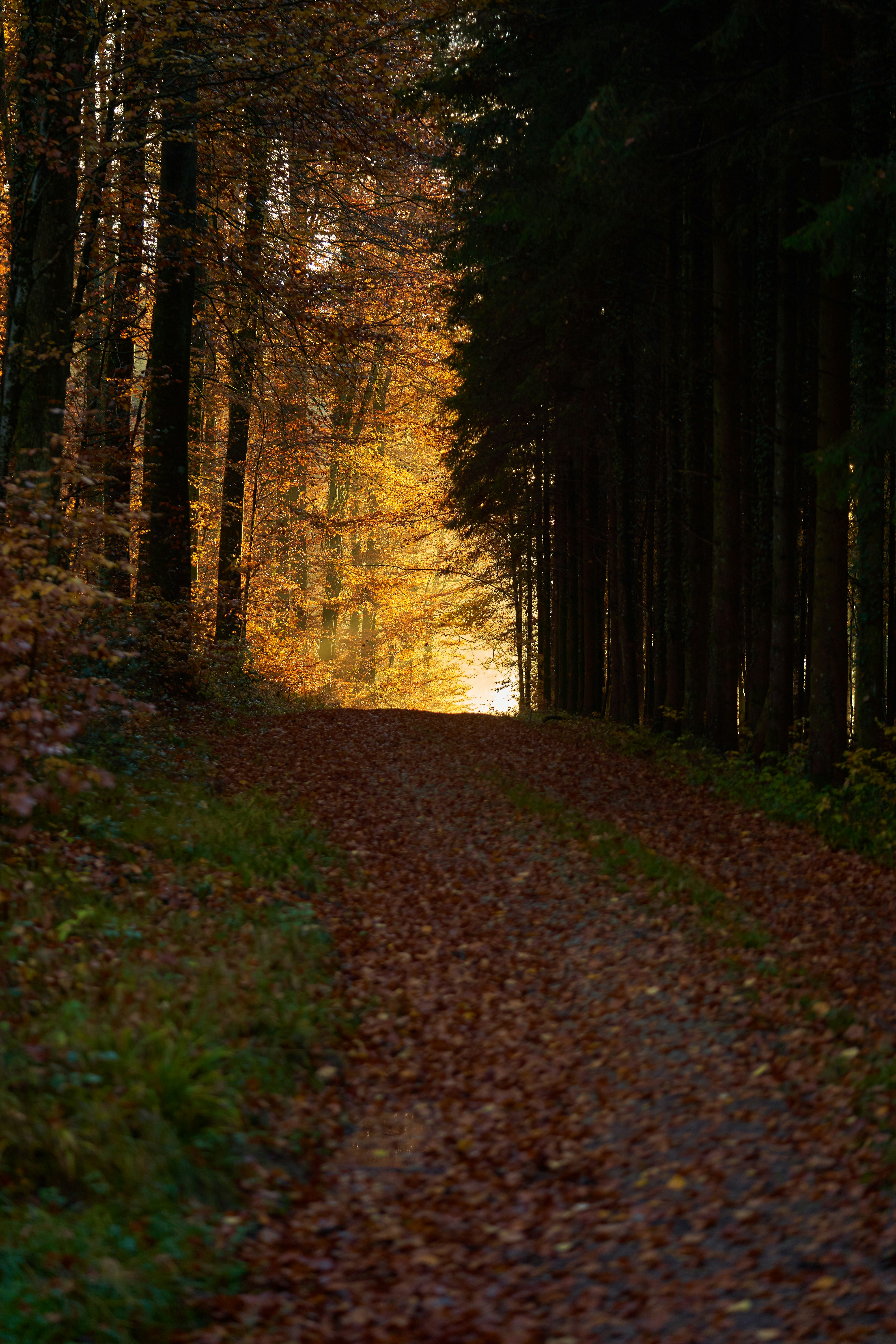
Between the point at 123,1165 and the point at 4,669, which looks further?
the point at 4,669

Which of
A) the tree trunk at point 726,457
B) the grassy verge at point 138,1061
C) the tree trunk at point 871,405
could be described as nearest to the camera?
the grassy verge at point 138,1061

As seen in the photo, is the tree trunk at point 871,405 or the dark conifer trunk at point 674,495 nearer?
the tree trunk at point 871,405

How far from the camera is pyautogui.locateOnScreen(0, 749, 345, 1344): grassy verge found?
3.51 m

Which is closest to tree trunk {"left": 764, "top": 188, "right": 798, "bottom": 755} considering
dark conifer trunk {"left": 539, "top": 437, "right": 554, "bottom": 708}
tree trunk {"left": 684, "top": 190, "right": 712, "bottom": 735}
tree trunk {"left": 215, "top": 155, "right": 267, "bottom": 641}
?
tree trunk {"left": 684, "top": 190, "right": 712, "bottom": 735}

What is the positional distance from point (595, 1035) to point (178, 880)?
3.19 metres

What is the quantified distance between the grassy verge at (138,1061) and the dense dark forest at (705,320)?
6.65 m

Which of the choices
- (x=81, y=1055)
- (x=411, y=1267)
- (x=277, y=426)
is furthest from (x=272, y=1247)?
(x=277, y=426)

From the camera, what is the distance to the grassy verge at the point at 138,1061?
3508 millimetres

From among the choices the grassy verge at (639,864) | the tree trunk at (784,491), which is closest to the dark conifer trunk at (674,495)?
the tree trunk at (784,491)

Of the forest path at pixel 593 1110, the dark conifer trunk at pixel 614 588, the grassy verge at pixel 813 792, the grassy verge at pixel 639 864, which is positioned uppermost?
the dark conifer trunk at pixel 614 588

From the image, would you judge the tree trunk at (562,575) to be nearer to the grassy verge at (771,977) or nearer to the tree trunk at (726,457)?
the tree trunk at (726,457)

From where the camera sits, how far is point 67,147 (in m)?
10.4

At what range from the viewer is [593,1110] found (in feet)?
16.9

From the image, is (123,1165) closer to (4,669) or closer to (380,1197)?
(380,1197)
